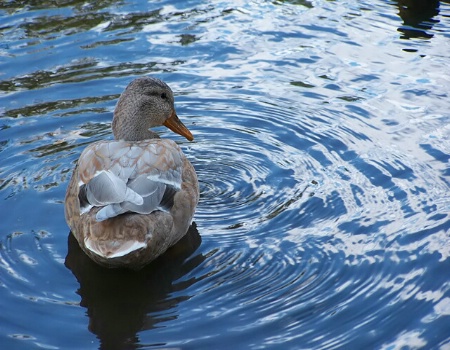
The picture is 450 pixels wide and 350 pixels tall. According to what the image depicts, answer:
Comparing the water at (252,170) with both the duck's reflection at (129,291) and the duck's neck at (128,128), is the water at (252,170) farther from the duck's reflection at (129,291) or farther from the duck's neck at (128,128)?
the duck's neck at (128,128)

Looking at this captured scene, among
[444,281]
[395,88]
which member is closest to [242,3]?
[395,88]

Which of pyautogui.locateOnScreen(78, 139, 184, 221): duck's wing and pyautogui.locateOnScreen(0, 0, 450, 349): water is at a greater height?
pyautogui.locateOnScreen(78, 139, 184, 221): duck's wing

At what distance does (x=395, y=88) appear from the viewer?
9.38 meters

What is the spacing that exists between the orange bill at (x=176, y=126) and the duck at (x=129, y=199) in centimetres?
65

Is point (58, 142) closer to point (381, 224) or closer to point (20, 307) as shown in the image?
point (20, 307)

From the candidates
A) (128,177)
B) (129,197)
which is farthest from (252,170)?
(129,197)

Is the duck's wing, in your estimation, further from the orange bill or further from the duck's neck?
the orange bill

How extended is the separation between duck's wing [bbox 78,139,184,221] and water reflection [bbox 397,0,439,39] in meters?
5.20

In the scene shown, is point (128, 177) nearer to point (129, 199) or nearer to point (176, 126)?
point (129, 199)

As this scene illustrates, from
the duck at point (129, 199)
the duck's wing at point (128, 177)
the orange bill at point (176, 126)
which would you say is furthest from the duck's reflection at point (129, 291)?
the orange bill at point (176, 126)

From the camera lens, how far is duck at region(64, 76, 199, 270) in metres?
6.08

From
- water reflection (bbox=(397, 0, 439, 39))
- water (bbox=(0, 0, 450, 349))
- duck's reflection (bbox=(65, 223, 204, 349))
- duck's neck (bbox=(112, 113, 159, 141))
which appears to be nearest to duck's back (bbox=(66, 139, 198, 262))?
duck's reflection (bbox=(65, 223, 204, 349))

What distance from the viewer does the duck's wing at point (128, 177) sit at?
612 centimetres

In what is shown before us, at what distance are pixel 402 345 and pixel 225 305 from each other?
4.19ft
